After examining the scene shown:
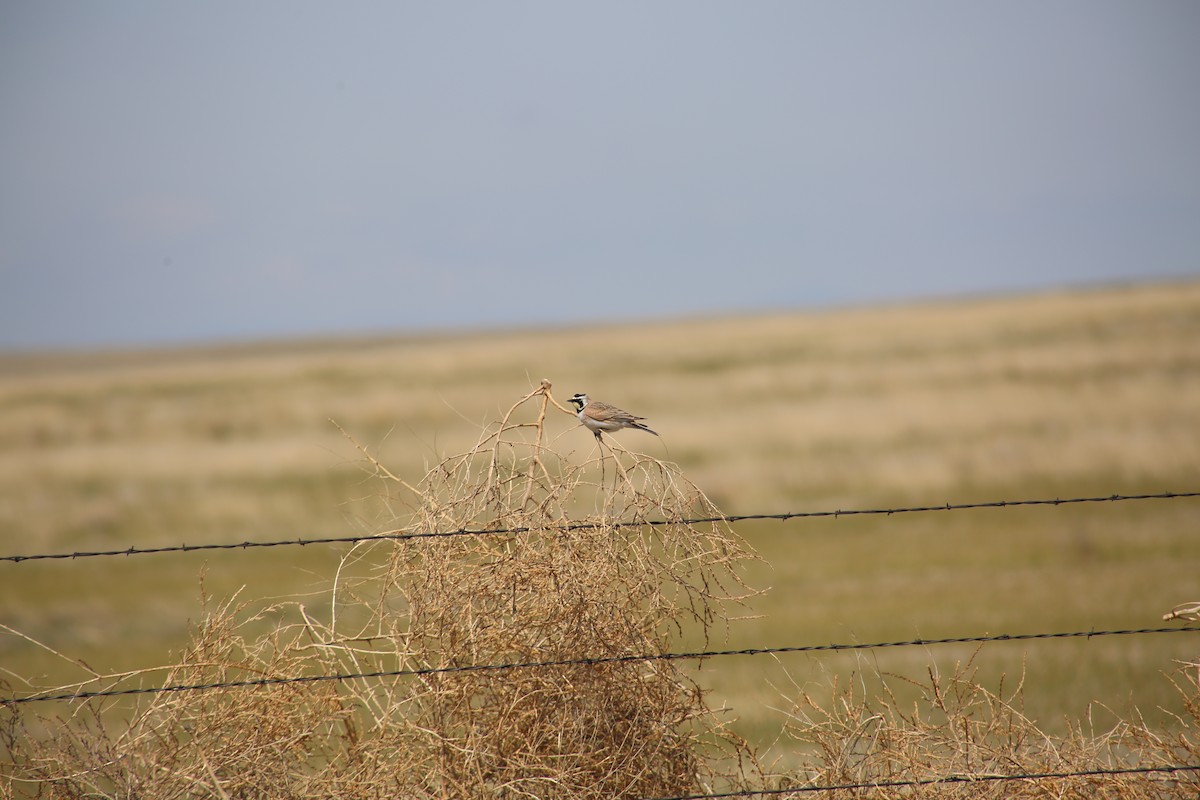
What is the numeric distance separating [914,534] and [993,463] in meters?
4.35

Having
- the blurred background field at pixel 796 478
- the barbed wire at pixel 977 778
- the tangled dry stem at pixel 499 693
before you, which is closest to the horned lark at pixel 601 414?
the tangled dry stem at pixel 499 693

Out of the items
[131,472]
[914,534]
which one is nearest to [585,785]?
[914,534]

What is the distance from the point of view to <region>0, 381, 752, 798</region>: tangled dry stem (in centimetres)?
481

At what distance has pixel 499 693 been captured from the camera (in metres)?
4.85

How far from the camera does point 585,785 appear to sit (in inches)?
191

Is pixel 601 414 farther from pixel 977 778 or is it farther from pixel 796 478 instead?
pixel 796 478

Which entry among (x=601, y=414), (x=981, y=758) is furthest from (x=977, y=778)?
Answer: (x=601, y=414)

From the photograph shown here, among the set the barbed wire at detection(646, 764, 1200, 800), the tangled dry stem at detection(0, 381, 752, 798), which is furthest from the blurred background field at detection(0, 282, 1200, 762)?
the barbed wire at detection(646, 764, 1200, 800)

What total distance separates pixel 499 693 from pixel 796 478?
16518 millimetres

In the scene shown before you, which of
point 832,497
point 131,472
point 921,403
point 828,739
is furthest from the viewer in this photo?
point 921,403

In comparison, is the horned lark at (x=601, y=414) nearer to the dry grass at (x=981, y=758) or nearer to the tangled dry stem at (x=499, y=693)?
the tangled dry stem at (x=499, y=693)

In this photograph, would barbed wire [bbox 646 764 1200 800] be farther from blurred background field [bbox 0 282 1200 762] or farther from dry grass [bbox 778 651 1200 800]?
blurred background field [bbox 0 282 1200 762]

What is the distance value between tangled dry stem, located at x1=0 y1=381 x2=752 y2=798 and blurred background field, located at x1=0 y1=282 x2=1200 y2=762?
0.34 meters

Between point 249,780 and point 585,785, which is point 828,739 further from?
point 249,780
